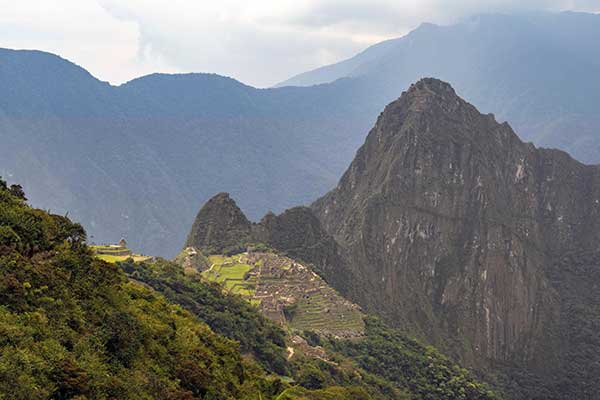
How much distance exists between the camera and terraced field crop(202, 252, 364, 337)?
63.4 m

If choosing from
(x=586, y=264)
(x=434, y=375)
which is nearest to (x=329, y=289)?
(x=434, y=375)

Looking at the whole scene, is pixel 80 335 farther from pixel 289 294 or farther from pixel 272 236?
pixel 272 236

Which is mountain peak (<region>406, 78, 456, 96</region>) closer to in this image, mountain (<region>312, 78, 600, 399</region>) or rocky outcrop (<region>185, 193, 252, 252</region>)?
mountain (<region>312, 78, 600, 399</region>)

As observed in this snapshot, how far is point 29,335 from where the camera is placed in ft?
58.4

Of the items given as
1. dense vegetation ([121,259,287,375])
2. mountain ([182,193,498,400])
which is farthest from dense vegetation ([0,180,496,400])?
mountain ([182,193,498,400])

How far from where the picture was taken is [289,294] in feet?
220

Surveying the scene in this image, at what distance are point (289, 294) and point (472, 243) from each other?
71.1 meters

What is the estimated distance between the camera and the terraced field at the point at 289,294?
63375 millimetres

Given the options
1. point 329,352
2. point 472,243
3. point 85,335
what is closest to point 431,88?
point 472,243

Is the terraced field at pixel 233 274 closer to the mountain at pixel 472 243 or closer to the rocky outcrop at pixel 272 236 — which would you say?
the rocky outcrop at pixel 272 236

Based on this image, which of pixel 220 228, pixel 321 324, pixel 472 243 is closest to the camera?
pixel 321 324

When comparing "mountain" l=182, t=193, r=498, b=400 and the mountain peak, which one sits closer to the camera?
"mountain" l=182, t=193, r=498, b=400

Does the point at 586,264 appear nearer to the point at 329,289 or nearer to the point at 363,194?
the point at 363,194

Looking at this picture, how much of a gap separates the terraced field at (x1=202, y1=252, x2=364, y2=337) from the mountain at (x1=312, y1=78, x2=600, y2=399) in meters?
25.2
